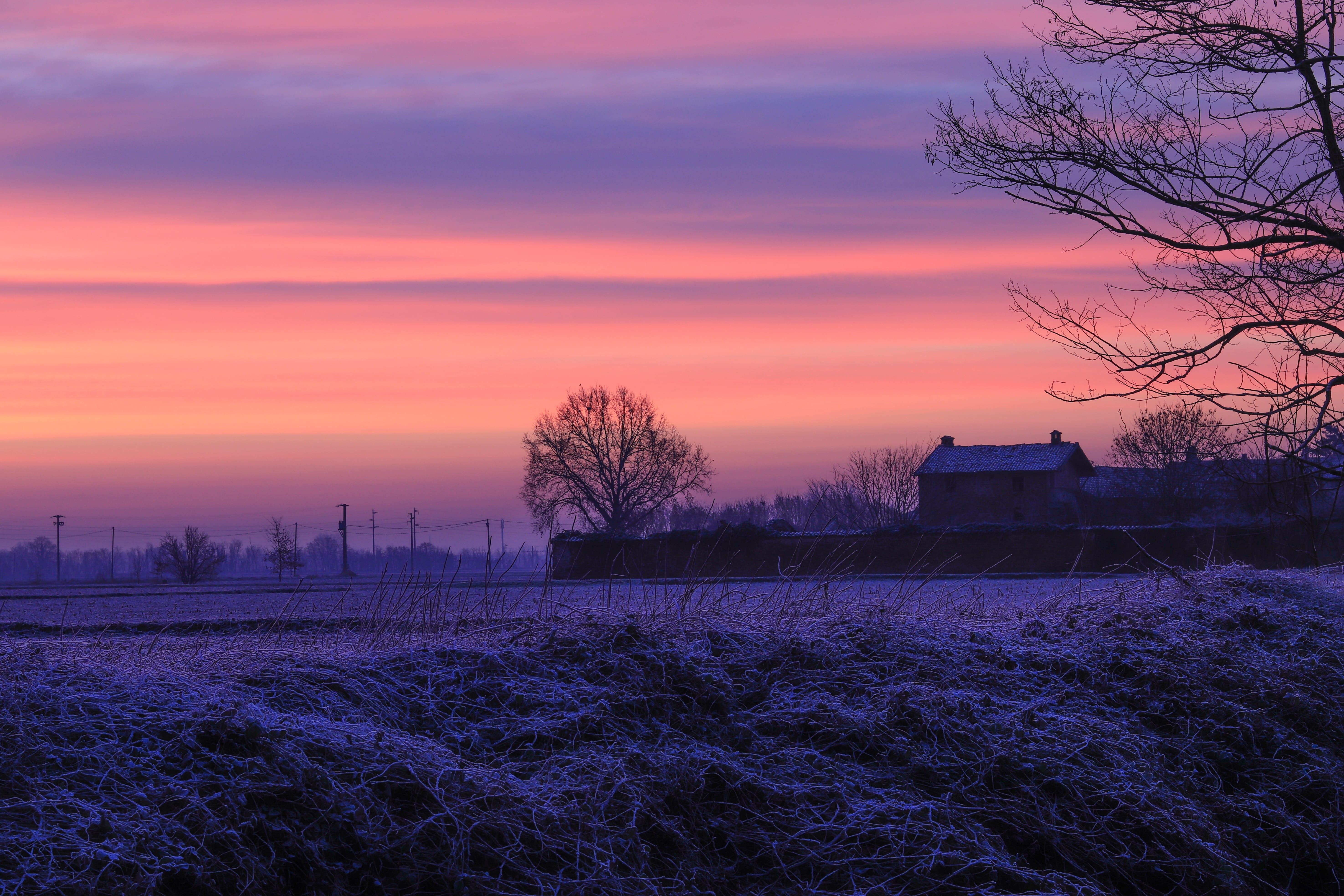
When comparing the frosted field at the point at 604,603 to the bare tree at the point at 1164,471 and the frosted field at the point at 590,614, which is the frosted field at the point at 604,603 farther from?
the bare tree at the point at 1164,471

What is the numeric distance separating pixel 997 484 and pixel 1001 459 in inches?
87.4

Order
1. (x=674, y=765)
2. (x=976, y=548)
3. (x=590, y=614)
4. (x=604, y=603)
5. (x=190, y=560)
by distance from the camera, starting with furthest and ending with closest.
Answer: (x=190, y=560)
(x=976, y=548)
(x=604, y=603)
(x=590, y=614)
(x=674, y=765)

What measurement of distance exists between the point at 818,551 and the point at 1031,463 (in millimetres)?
43193

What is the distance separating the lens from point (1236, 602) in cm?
1029

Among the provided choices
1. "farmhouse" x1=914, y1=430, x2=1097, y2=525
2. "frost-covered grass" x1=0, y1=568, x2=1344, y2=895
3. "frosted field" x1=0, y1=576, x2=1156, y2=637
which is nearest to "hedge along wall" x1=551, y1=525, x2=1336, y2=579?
"frosted field" x1=0, y1=576, x2=1156, y2=637

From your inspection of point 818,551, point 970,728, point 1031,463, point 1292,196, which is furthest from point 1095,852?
point 1031,463

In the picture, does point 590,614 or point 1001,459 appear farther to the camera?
point 1001,459

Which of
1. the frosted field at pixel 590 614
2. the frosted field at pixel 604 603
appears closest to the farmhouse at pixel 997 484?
the frosted field at pixel 604 603

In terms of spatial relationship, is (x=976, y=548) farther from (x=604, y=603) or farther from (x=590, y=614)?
(x=590, y=614)

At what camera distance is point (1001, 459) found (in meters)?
79.4

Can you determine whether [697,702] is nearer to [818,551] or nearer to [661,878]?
[661,878]

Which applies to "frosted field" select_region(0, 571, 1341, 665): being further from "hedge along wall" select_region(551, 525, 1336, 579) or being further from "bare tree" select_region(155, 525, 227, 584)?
"bare tree" select_region(155, 525, 227, 584)

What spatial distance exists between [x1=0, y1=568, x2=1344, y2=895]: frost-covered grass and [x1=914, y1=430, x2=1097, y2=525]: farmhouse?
69.6 m

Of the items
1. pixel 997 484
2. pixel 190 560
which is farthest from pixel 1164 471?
pixel 190 560
